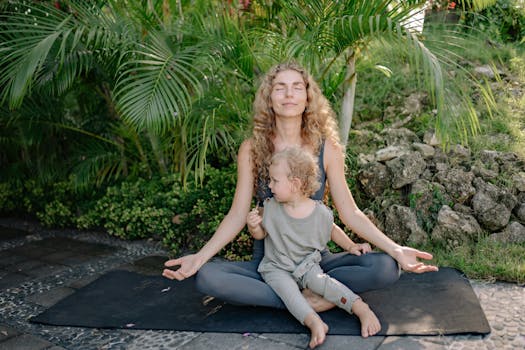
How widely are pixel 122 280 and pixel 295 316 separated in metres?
1.62

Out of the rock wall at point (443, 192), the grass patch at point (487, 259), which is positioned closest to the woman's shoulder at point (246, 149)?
the rock wall at point (443, 192)

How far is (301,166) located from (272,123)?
55 centimetres

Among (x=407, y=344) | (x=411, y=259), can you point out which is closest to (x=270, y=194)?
(x=411, y=259)

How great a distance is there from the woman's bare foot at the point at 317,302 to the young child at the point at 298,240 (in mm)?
61

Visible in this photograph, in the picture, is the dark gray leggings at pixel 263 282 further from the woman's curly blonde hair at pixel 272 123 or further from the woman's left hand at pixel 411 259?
the woman's curly blonde hair at pixel 272 123

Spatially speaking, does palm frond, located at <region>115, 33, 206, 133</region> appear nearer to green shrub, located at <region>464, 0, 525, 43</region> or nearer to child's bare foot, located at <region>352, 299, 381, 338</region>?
child's bare foot, located at <region>352, 299, 381, 338</region>

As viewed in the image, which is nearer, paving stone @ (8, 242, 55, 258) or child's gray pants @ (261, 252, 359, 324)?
child's gray pants @ (261, 252, 359, 324)

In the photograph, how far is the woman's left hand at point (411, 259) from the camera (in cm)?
242

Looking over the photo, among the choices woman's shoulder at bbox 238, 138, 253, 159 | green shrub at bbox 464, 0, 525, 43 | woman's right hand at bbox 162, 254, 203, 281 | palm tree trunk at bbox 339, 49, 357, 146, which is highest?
green shrub at bbox 464, 0, 525, 43

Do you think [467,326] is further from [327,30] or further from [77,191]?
[77,191]

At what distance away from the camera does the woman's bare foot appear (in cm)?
263

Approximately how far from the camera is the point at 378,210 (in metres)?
4.02

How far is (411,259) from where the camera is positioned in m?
2.48

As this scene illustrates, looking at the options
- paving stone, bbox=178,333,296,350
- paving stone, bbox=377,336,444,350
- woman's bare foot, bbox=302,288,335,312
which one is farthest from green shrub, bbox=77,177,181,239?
paving stone, bbox=377,336,444,350
